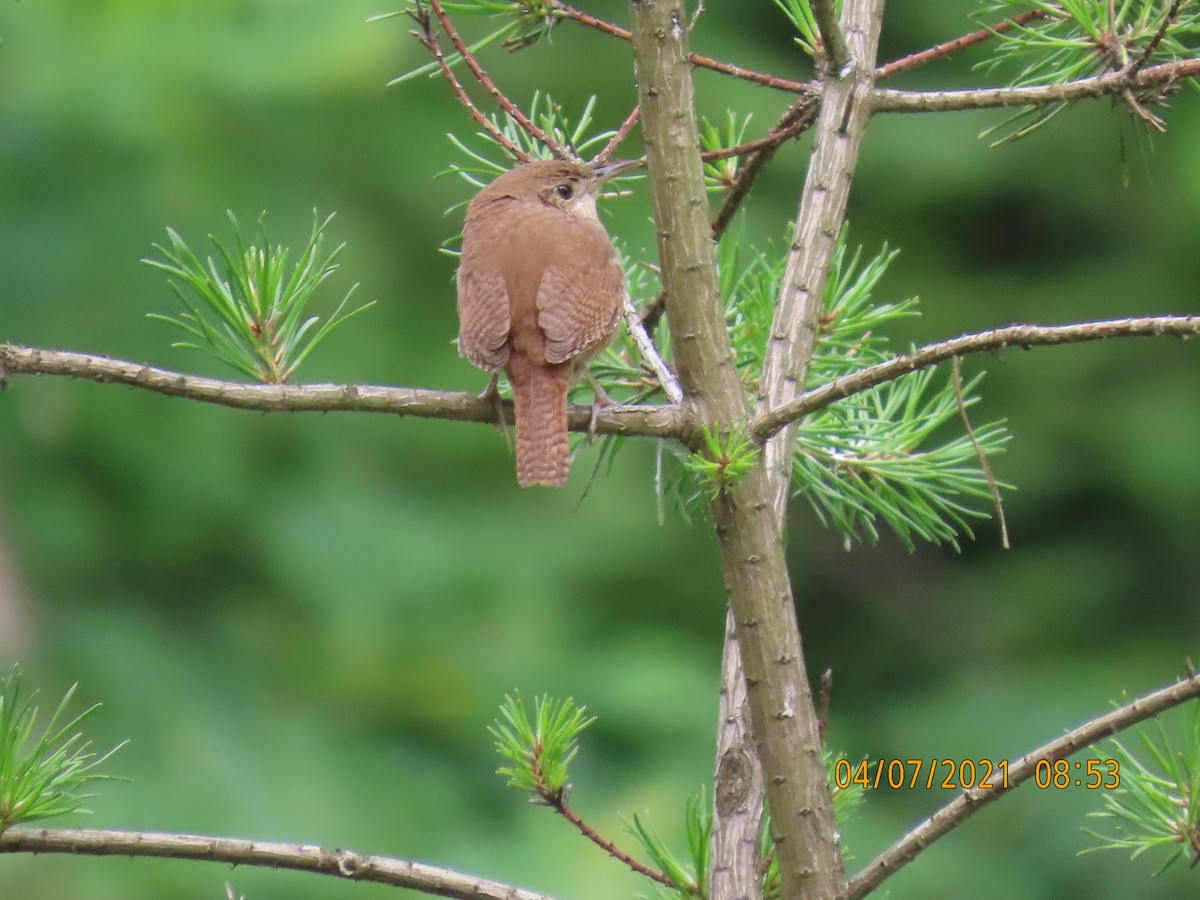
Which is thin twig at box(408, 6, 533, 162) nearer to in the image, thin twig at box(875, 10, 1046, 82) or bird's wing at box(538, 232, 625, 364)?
bird's wing at box(538, 232, 625, 364)

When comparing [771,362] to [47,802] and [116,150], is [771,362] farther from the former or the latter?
[116,150]

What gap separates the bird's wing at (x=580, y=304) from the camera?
6.89ft

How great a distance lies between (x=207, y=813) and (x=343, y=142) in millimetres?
2734

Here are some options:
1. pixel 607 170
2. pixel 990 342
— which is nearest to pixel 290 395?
pixel 990 342

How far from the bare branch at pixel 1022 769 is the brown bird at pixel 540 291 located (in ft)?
2.34

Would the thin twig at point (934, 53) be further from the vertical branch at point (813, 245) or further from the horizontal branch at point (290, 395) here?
the horizontal branch at point (290, 395)

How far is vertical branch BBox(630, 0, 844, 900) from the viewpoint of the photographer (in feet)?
4.89

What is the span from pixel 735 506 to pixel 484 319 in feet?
2.72

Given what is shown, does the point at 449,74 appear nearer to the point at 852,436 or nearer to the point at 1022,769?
the point at 852,436

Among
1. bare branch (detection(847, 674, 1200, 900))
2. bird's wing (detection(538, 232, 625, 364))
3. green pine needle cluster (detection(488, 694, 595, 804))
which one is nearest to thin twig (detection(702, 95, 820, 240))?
bird's wing (detection(538, 232, 625, 364))

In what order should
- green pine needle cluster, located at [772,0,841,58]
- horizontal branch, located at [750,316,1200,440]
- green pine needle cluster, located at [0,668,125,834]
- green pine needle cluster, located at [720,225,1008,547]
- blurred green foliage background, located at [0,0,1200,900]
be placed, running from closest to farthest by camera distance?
horizontal branch, located at [750,316,1200,440] → green pine needle cluster, located at [0,668,125,834] → green pine needle cluster, located at [772,0,841,58] → green pine needle cluster, located at [720,225,1008,547] → blurred green foliage background, located at [0,0,1200,900]

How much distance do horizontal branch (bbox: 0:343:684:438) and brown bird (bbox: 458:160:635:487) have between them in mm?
365

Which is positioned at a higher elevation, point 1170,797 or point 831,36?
point 831,36

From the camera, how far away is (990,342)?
4.48ft
